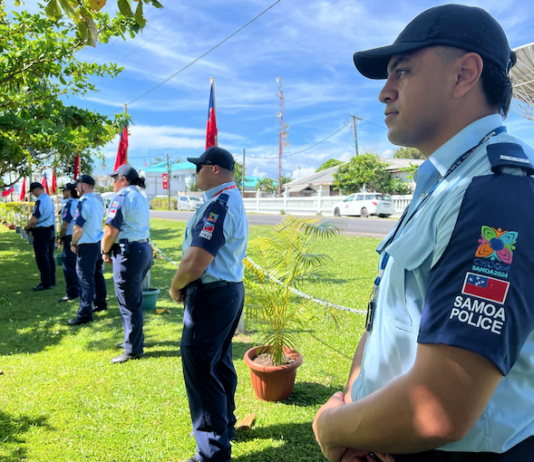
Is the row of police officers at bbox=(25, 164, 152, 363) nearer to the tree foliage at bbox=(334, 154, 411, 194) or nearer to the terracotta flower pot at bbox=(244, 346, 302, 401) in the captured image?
the terracotta flower pot at bbox=(244, 346, 302, 401)

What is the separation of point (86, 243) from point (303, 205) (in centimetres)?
2526

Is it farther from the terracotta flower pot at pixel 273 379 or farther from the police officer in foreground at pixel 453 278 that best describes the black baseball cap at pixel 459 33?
the terracotta flower pot at pixel 273 379

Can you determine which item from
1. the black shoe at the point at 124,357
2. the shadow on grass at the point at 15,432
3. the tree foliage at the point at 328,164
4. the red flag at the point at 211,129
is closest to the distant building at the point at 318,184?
the tree foliage at the point at 328,164

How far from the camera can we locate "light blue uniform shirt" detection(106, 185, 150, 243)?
431cm

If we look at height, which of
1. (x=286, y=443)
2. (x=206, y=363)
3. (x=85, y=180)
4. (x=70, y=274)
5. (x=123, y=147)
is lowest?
(x=286, y=443)

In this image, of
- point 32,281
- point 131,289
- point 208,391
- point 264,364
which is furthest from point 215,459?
point 32,281

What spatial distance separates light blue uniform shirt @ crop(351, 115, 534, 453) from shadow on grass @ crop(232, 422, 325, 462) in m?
2.17

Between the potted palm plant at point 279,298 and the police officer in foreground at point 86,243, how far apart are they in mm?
3073

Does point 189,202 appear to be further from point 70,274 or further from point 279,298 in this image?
point 279,298

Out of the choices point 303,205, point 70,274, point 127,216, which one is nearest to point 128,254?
point 127,216

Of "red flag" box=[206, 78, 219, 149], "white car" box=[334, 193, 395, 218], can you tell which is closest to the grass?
"red flag" box=[206, 78, 219, 149]

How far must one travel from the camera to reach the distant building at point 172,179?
2913 inches

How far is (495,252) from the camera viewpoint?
702mm

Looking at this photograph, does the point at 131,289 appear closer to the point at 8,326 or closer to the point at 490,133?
the point at 8,326
